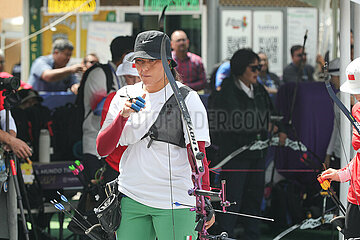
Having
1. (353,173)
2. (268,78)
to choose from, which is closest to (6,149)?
(353,173)

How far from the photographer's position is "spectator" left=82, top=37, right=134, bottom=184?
448 centimetres

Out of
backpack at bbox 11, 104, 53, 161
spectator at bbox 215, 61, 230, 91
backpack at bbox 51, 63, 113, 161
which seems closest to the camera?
backpack at bbox 11, 104, 53, 161

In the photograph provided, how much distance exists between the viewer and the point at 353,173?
3518 millimetres

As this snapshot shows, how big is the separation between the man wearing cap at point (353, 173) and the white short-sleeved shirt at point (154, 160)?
847 millimetres

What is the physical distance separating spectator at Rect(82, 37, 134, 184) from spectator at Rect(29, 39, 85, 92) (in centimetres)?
145

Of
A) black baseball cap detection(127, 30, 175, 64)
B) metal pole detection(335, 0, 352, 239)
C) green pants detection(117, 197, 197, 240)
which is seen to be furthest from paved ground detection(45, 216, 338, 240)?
black baseball cap detection(127, 30, 175, 64)

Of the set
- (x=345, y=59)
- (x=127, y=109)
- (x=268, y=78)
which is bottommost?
(x=127, y=109)

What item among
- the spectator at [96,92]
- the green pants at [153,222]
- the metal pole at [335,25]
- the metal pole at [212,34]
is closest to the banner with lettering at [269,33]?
the metal pole at [212,34]

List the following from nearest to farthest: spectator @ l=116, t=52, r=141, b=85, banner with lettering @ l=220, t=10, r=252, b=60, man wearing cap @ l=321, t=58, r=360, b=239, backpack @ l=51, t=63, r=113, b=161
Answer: man wearing cap @ l=321, t=58, r=360, b=239 → spectator @ l=116, t=52, r=141, b=85 → backpack @ l=51, t=63, r=113, b=161 → banner with lettering @ l=220, t=10, r=252, b=60

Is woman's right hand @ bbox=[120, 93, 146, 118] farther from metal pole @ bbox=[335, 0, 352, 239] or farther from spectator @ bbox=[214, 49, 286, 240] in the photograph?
spectator @ bbox=[214, 49, 286, 240]

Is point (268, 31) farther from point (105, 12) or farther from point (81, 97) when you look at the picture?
point (81, 97)

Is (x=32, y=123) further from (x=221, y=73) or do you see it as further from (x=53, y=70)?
(x=221, y=73)

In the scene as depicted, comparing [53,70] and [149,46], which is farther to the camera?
[53,70]

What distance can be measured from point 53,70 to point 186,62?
1.36 metres
